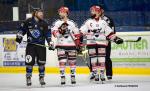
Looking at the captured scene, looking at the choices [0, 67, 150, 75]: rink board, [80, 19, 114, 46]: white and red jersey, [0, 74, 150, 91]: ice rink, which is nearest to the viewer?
[0, 74, 150, 91]: ice rink

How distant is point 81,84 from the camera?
1002 cm

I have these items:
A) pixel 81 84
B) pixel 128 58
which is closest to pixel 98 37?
pixel 81 84

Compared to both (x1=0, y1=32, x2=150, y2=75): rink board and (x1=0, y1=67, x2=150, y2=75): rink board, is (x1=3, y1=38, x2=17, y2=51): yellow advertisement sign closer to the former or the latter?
(x1=0, y1=67, x2=150, y2=75): rink board

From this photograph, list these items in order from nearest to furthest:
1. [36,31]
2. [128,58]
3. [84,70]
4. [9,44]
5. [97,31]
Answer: [36,31] < [97,31] < [128,58] < [84,70] < [9,44]

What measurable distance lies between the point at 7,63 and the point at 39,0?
153 centimetres

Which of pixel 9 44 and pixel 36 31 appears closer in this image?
pixel 36 31

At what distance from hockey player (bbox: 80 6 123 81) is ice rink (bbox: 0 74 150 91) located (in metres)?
0.37

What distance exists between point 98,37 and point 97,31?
11 cm

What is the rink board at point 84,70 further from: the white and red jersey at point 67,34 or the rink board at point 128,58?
the white and red jersey at point 67,34

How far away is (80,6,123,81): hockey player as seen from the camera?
1001 centimetres

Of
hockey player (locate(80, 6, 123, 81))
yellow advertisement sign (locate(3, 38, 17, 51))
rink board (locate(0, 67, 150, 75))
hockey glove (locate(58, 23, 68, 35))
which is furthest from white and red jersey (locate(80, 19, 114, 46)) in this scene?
yellow advertisement sign (locate(3, 38, 17, 51))

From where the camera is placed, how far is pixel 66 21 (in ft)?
32.2

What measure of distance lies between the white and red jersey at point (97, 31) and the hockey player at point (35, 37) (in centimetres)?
65

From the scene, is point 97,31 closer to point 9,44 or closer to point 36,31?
point 36,31
